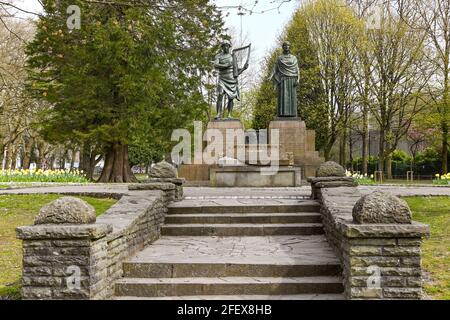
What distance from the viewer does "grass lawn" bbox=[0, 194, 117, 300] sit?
5.84 m

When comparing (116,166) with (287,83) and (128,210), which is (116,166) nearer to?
(287,83)

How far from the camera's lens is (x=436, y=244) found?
25.0 feet

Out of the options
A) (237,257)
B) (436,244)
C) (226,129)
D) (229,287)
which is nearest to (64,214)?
(229,287)

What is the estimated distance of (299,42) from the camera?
33.9 m

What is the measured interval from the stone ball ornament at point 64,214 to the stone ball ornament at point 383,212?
8.70 feet

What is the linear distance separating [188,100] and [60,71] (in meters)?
6.08

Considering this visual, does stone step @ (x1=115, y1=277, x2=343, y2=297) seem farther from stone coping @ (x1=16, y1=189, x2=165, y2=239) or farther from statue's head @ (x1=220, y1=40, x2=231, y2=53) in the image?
statue's head @ (x1=220, y1=40, x2=231, y2=53)

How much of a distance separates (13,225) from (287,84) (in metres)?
11.7

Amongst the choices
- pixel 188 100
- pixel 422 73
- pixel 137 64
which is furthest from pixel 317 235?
pixel 422 73

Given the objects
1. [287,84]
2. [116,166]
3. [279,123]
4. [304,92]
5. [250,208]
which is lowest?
[250,208]

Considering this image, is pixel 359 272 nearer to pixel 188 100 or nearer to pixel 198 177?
Answer: pixel 198 177

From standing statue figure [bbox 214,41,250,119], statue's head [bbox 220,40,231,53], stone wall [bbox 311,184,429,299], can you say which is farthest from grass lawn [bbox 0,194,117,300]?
statue's head [bbox 220,40,231,53]

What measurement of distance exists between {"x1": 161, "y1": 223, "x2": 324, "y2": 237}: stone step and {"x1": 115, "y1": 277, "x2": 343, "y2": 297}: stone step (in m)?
2.01

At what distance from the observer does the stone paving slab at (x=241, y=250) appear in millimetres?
5871
